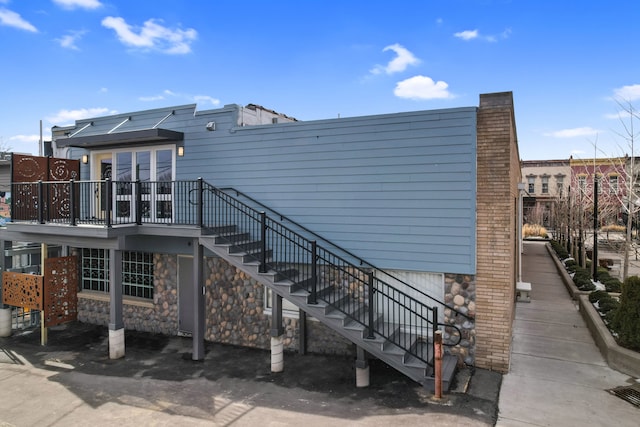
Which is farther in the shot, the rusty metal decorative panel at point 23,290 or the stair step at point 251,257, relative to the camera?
the rusty metal decorative panel at point 23,290

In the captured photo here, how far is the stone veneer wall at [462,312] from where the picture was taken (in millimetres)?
7023

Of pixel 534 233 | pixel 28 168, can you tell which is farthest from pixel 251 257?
pixel 534 233

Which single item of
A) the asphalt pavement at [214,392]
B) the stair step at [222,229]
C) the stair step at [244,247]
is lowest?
the asphalt pavement at [214,392]

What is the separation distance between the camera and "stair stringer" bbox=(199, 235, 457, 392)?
622 centimetres

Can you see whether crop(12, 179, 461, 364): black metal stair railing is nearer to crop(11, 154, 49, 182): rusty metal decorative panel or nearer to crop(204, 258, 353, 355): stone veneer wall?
crop(11, 154, 49, 182): rusty metal decorative panel

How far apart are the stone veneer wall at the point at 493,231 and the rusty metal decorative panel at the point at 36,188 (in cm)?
937

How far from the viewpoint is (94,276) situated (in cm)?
1112

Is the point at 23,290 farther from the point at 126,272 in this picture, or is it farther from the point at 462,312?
the point at 462,312

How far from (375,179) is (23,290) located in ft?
30.0

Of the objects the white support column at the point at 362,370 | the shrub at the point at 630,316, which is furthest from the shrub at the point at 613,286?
the white support column at the point at 362,370

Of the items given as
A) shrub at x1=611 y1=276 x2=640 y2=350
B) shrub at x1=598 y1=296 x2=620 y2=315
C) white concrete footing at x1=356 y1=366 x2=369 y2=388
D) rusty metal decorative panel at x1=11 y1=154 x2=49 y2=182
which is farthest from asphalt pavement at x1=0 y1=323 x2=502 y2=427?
shrub at x1=598 y1=296 x2=620 y2=315

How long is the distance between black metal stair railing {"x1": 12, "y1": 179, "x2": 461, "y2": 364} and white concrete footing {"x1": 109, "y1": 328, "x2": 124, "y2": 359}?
2354 mm

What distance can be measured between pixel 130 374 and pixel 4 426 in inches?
82.2

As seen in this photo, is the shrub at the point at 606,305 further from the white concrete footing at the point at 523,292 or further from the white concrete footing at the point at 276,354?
the white concrete footing at the point at 276,354
